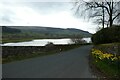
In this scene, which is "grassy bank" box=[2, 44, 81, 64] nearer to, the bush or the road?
the road

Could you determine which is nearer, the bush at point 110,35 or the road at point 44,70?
the road at point 44,70

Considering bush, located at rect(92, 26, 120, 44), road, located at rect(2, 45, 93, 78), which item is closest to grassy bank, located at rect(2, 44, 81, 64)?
road, located at rect(2, 45, 93, 78)

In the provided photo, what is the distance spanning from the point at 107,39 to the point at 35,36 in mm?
134085

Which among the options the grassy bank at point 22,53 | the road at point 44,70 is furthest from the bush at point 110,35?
the road at point 44,70

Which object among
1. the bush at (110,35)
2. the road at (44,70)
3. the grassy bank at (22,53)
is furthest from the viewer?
the bush at (110,35)

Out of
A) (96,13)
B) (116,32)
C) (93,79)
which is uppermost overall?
(96,13)

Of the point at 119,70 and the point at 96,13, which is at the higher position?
the point at 96,13

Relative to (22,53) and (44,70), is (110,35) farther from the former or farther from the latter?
(44,70)

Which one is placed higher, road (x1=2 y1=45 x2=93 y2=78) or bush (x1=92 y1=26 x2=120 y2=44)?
bush (x1=92 y1=26 x2=120 y2=44)

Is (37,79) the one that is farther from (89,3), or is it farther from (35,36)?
(35,36)

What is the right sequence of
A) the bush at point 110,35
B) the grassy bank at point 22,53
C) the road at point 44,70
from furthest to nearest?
the bush at point 110,35, the grassy bank at point 22,53, the road at point 44,70

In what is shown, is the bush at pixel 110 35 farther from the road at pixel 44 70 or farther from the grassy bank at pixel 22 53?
the road at pixel 44 70

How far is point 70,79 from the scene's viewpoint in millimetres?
12609

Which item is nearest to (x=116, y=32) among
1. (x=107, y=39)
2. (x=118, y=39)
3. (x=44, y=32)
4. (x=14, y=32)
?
(x=118, y=39)
